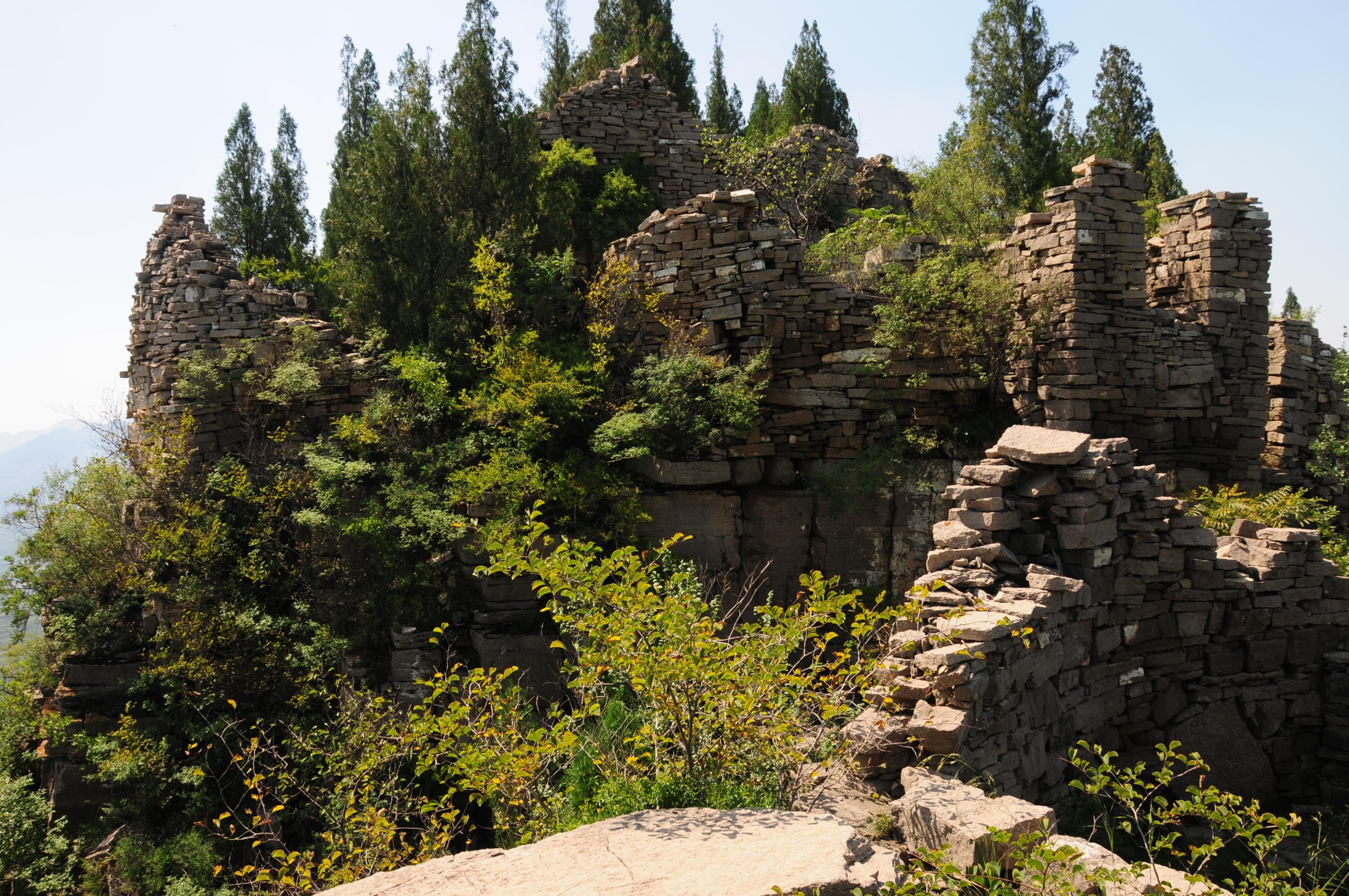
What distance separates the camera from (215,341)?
12.2m

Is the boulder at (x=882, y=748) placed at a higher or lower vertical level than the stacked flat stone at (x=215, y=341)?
lower

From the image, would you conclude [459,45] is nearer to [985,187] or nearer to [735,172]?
[735,172]

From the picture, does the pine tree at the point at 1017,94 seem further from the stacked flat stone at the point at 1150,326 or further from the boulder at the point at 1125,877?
the boulder at the point at 1125,877

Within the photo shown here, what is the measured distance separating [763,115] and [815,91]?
182cm

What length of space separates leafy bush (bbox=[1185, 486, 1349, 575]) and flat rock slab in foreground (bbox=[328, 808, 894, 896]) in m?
7.71

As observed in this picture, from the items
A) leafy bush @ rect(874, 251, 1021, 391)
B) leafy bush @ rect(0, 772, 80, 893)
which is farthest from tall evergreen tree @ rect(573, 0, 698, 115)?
leafy bush @ rect(0, 772, 80, 893)

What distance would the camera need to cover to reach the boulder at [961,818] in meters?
5.30

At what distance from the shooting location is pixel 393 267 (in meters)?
12.4

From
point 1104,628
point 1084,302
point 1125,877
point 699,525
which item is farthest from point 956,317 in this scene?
point 1125,877

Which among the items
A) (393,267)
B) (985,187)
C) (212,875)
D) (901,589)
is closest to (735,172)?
(985,187)

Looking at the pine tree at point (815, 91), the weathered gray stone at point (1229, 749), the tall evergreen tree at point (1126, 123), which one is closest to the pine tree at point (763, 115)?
the pine tree at point (815, 91)

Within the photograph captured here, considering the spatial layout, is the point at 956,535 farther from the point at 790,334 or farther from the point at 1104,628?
the point at 790,334

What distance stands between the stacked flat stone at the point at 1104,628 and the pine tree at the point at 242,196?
14.2m

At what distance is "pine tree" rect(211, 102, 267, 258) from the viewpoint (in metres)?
17.1
